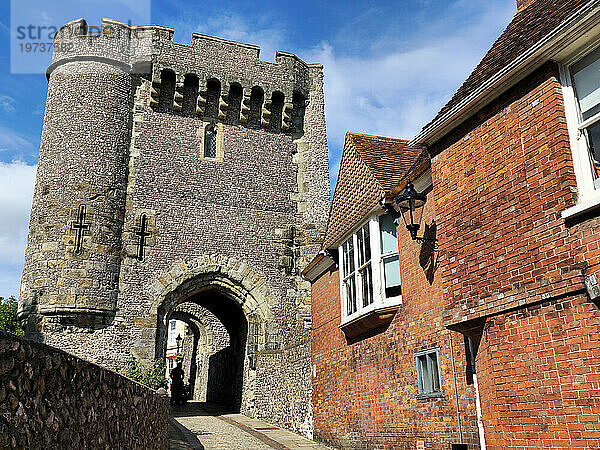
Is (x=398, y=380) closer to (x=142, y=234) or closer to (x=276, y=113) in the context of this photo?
(x=142, y=234)

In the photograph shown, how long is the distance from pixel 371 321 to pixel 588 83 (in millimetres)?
5687

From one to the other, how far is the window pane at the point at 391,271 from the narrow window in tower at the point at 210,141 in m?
12.9

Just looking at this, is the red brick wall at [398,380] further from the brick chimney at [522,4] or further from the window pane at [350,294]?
the brick chimney at [522,4]

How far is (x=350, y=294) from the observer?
11172mm

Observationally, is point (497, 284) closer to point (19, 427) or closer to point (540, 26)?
point (540, 26)

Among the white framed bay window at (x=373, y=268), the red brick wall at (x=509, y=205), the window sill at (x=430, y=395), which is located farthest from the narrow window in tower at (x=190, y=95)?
the window sill at (x=430, y=395)

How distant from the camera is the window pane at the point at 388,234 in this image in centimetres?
977

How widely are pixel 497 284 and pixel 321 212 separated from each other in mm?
15522

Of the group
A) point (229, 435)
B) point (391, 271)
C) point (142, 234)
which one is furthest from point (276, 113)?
point (391, 271)

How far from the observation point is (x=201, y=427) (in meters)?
14.9

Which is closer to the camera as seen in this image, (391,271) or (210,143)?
(391,271)

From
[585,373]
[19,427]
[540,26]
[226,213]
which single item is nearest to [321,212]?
[226,213]

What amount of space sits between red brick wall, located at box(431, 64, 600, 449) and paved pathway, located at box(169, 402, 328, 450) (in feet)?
21.1

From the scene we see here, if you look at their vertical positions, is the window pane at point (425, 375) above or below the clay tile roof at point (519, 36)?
below
